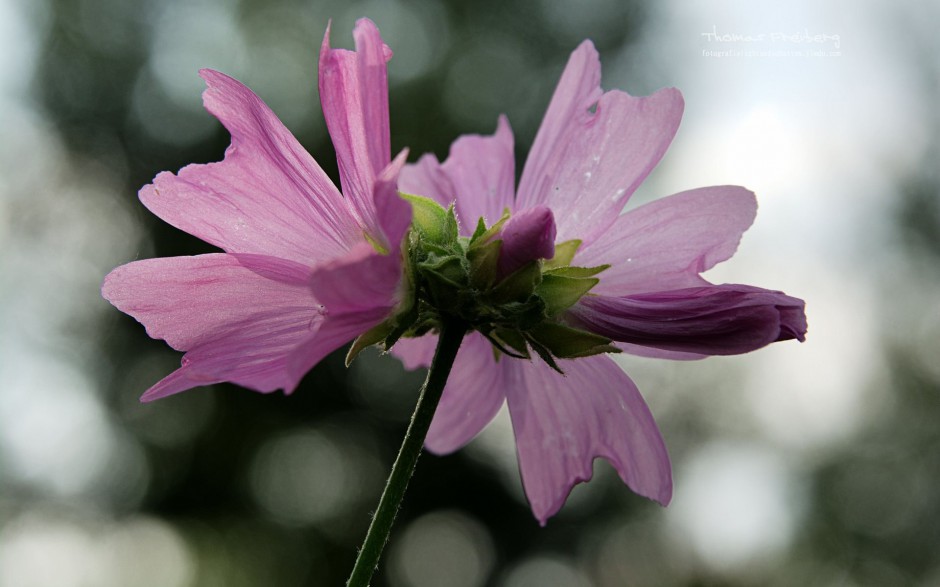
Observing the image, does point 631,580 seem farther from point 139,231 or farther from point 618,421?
point 618,421

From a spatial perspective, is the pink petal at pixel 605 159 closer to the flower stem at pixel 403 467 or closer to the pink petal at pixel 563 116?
the pink petal at pixel 563 116

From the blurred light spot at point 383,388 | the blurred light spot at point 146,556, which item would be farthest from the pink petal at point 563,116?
the blurred light spot at point 146,556

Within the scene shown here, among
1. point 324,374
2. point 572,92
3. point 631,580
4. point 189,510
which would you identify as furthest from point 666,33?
point 572,92

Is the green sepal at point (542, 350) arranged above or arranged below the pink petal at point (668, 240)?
below

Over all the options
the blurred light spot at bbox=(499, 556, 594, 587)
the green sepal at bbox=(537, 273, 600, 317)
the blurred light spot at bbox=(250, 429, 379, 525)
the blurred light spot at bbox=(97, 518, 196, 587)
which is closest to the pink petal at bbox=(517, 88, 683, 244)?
the green sepal at bbox=(537, 273, 600, 317)

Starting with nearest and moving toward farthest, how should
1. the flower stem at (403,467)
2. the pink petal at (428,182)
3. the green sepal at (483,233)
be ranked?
the flower stem at (403,467), the green sepal at (483,233), the pink petal at (428,182)

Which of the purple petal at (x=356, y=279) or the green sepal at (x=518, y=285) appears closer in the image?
the purple petal at (x=356, y=279)
